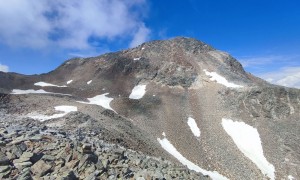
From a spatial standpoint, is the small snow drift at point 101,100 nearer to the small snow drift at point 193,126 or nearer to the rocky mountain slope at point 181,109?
the rocky mountain slope at point 181,109

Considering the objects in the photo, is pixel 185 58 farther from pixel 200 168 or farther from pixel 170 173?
pixel 170 173

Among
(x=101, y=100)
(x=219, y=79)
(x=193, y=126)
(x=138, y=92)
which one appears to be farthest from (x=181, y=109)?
(x=101, y=100)

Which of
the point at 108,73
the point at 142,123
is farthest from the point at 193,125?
the point at 108,73

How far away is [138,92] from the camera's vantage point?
3108 inches

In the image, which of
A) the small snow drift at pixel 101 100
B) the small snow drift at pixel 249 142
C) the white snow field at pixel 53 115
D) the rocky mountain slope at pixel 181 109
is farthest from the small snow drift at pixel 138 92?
the small snow drift at pixel 249 142

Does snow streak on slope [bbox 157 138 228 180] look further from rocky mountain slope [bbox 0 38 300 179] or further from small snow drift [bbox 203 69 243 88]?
small snow drift [bbox 203 69 243 88]

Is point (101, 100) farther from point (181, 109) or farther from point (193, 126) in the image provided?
point (193, 126)

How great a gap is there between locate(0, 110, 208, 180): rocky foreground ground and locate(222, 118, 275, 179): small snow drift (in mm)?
28998

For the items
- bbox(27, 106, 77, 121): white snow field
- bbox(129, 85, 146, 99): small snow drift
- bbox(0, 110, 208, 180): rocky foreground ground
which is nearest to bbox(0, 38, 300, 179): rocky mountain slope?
bbox(27, 106, 77, 121): white snow field

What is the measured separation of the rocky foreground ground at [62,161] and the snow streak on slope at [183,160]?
2112cm

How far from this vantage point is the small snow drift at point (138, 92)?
75619mm

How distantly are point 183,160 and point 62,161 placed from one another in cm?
3000

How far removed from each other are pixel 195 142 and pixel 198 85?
25.3 m

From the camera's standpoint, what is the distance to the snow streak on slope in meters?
46.1
